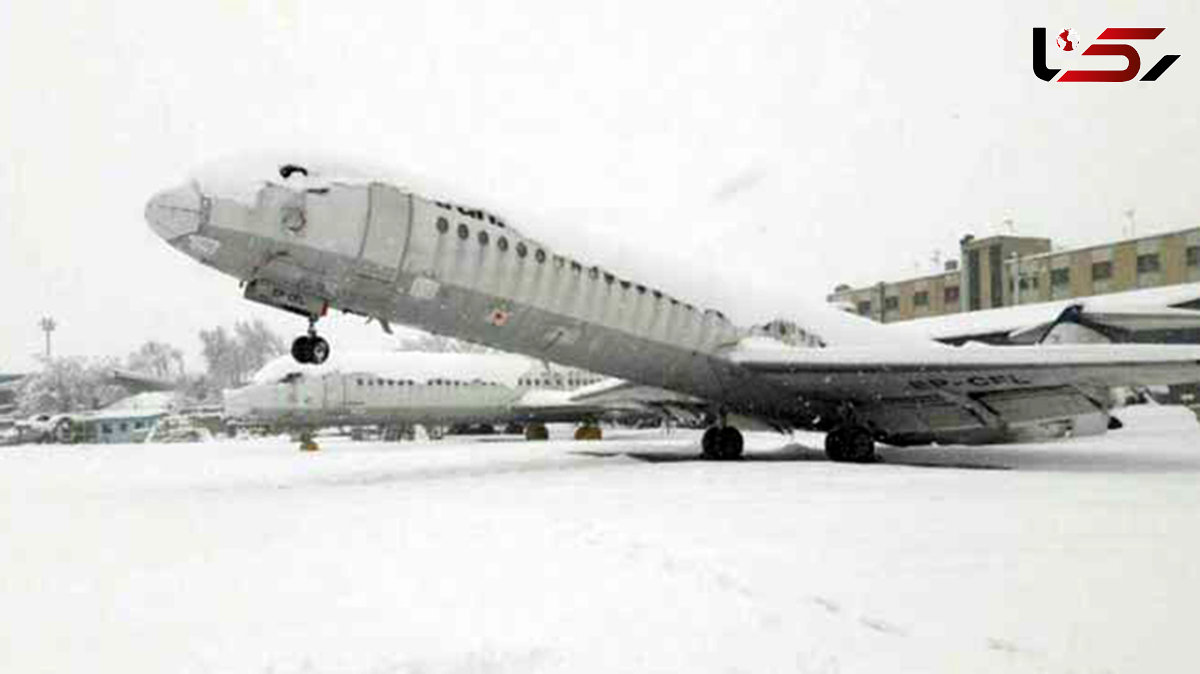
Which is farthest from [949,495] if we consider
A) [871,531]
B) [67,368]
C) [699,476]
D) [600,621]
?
[67,368]

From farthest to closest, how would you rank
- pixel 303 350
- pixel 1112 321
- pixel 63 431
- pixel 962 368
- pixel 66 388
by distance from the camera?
pixel 66 388, pixel 63 431, pixel 1112 321, pixel 962 368, pixel 303 350

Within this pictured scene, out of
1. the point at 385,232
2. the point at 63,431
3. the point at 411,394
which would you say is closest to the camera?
the point at 385,232

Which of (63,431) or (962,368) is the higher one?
(962,368)

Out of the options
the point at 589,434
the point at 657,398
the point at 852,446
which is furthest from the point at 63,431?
the point at 852,446

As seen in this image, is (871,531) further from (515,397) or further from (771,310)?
(515,397)

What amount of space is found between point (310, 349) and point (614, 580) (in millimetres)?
9193

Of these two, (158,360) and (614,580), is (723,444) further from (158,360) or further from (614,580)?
(158,360)

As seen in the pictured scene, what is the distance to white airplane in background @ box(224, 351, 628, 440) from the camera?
103 feet

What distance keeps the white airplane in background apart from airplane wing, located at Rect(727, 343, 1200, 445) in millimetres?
15009

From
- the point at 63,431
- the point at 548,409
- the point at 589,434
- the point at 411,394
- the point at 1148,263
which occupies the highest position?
the point at 1148,263

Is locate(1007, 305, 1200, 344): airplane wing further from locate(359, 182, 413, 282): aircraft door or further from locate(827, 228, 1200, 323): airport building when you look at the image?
locate(827, 228, 1200, 323): airport building

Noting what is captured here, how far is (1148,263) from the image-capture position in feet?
179

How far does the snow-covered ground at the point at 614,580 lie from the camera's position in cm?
400

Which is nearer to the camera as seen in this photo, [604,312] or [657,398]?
[604,312]
